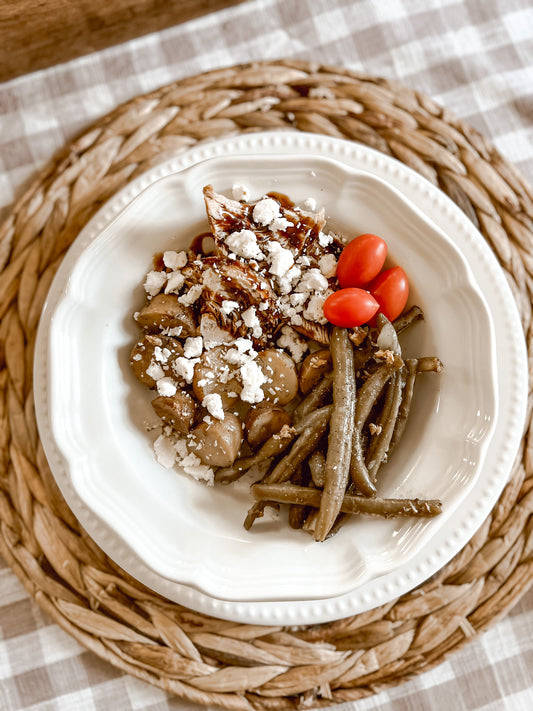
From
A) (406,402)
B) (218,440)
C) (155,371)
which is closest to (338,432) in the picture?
(406,402)

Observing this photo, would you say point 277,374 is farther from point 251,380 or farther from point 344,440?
point 344,440

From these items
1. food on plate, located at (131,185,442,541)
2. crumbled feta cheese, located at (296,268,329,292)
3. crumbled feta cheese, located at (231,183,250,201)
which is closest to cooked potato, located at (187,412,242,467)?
food on plate, located at (131,185,442,541)

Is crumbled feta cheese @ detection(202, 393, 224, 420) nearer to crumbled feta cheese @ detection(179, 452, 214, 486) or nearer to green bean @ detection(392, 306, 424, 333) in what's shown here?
crumbled feta cheese @ detection(179, 452, 214, 486)

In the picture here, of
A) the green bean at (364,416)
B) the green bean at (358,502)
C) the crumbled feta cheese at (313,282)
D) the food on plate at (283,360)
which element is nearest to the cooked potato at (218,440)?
the food on plate at (283,360)

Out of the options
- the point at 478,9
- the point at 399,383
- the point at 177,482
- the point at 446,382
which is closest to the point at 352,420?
the point at 399,383

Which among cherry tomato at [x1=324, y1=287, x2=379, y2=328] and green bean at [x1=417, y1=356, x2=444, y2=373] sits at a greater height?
cherry tomato at [x1=324, y1=287, x2=379, y2=328]

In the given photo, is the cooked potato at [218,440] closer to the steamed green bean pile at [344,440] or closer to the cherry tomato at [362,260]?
the steamed green bean pile at [344,440]
